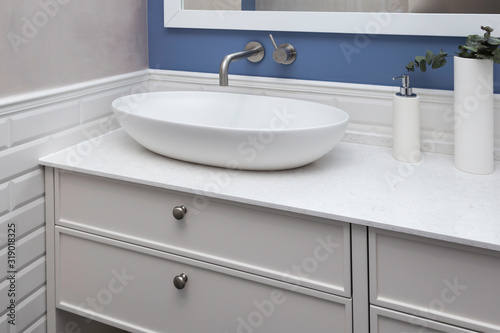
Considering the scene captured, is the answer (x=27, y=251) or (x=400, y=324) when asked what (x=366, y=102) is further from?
(x=27, y=251)

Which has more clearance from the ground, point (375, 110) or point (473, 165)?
point (375, 110)

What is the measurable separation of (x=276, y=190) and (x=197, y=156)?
0.24 meters

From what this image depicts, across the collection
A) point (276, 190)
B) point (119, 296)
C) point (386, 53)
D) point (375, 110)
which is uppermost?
point (386, 53)

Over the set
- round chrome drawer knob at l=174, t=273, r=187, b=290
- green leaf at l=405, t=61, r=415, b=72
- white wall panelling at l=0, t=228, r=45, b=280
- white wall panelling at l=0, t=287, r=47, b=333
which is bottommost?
white wall panelling at l=0, t=287, r=47, b=333

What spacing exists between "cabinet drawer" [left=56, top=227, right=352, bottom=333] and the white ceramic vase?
51 centimetres

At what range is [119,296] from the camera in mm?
1333

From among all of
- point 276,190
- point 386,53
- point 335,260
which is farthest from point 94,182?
point 386,53

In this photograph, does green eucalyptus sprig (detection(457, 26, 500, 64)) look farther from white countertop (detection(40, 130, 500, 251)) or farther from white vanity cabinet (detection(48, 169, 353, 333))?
white vanity cabinet (detection(48, 169, 353, 333))

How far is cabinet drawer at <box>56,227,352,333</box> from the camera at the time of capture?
1107 mm

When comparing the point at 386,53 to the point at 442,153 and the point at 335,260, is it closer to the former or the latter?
the point at 442,153

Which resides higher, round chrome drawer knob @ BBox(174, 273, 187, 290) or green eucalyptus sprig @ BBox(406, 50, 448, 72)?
green eucalyptus sprig @ BBox(406, 50, 448, 72)

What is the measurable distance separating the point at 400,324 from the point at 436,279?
0.43ft

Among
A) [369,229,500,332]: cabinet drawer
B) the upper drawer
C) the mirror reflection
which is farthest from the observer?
the mirror reflection

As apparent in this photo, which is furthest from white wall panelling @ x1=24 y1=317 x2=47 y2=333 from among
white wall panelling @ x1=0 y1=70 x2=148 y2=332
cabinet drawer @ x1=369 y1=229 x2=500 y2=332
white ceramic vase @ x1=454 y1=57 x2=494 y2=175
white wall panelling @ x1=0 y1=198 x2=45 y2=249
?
white ceramic vase @ x1=454 y1=57 x2=494 y2=175
